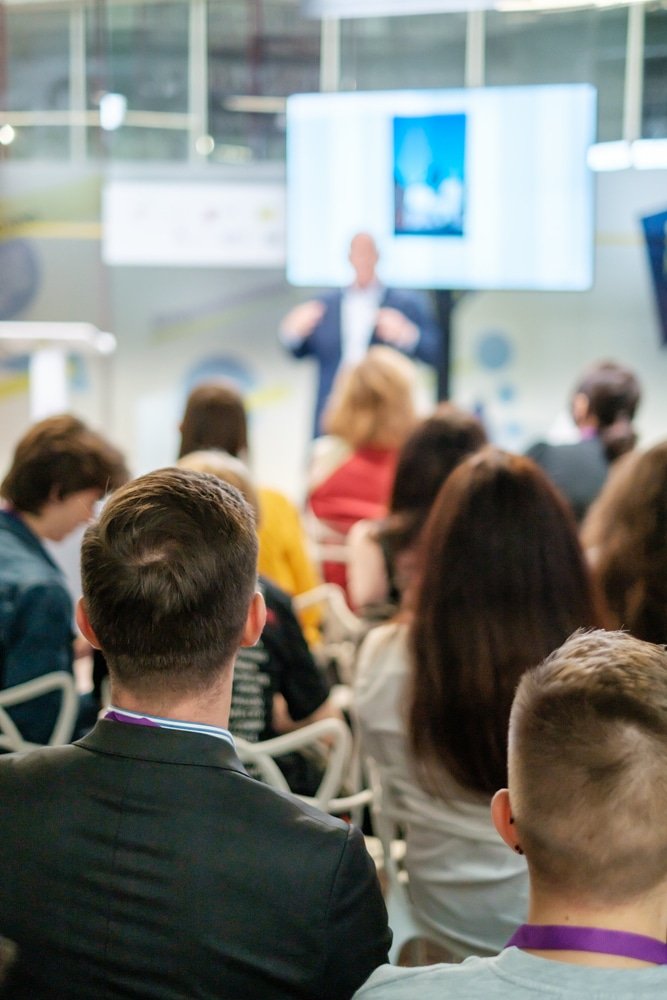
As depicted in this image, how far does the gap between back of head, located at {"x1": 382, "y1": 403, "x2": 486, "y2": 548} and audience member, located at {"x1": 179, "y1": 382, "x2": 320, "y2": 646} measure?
376 mm

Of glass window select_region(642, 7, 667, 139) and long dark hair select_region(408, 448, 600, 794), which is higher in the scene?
glass window select_region(642, 7, 667, 139)

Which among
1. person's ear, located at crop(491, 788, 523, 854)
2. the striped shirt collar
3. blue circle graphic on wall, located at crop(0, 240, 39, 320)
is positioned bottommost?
person's ear, located at crop(491, 788, 523, 854)

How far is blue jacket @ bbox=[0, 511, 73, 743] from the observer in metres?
2.46

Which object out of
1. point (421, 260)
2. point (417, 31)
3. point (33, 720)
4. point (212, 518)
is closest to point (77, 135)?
point (417, 31)

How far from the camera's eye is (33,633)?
8.12ft

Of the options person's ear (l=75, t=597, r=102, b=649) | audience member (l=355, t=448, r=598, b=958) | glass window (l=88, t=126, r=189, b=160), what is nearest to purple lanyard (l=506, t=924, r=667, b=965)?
person's ear (l=75, t=597, r=102, b=649)

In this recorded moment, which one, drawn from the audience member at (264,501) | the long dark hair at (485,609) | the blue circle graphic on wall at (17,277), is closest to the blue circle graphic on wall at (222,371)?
the blue circle graphic on wall at (17,277)

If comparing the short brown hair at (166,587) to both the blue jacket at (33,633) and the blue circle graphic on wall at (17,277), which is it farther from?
the blue circle graphic on wall at (17,277)

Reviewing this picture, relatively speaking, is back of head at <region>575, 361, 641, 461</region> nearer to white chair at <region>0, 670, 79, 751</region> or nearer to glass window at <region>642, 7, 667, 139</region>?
white chair at <region>0, 670, 79, 751</region>

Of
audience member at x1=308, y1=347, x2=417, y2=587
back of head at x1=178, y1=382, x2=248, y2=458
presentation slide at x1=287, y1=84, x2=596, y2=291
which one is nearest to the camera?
back of head at x1=178, y1=382, x2=248, y2=458

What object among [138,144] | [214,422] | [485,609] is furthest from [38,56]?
[485,609]

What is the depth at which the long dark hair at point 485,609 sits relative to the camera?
202 cm

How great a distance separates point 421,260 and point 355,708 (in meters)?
4.90

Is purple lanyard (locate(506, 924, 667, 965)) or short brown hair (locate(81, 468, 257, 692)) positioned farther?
short brown hair (locate(81, 468, 257, 692))
